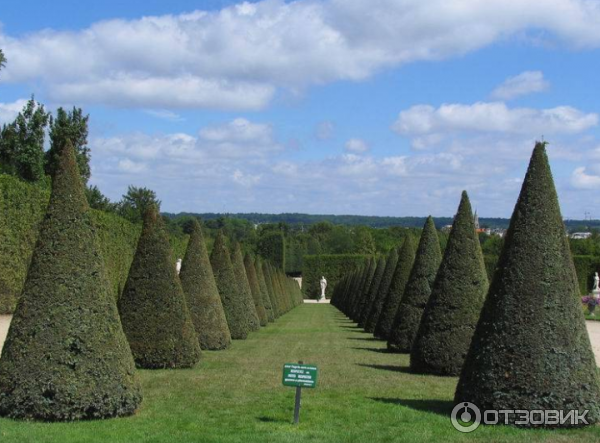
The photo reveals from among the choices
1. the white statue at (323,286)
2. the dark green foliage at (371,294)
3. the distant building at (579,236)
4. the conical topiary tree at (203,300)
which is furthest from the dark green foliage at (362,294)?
the distant building at (579,236)

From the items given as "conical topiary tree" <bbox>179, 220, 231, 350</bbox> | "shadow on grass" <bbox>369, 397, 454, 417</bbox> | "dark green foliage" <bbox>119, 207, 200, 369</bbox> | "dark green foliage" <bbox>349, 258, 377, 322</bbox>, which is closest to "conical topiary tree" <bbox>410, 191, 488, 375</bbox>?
"shadow on grass" <bbox>369, 397, 454, 417</bbox>

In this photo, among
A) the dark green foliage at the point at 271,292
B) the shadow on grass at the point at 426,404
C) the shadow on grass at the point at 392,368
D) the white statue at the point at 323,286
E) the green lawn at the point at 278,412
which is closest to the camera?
the green lawn at the point at 278,412

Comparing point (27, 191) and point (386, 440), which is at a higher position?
point (27, 191)

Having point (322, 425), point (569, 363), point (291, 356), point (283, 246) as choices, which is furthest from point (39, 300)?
point (283, 246)

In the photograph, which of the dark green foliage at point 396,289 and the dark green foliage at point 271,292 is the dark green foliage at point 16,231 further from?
the dark green foliage at point 271,292

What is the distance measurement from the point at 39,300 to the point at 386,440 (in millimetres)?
4702

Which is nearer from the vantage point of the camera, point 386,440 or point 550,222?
point 386,440

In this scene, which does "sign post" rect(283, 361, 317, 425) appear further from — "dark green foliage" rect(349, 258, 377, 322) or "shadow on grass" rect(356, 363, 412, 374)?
"dark green foliage" rect(349, 258, 377, 322)

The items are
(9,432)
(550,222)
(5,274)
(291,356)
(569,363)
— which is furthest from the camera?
(5,274)

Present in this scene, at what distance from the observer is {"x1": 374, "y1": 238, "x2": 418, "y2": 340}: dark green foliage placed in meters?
23.7

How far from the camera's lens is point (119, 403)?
963 cm

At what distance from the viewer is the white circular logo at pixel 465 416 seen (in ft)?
31.1

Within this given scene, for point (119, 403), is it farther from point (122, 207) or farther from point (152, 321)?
point (122, 207)

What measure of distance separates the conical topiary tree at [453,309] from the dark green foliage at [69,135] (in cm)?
3278
